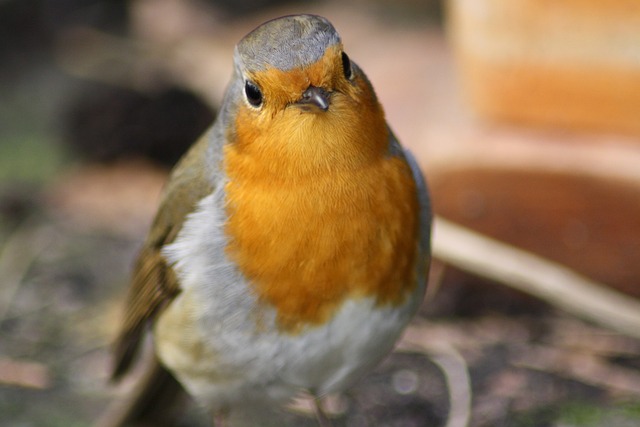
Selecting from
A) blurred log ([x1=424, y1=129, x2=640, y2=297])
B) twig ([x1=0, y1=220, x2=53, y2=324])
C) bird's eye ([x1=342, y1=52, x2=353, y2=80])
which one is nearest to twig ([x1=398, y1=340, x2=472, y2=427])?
blurred log ([x1=424, y1=129, x2=640, y2=297])

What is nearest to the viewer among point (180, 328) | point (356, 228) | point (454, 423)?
point (356, 228)

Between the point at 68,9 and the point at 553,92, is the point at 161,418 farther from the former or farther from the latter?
the point at 68,9

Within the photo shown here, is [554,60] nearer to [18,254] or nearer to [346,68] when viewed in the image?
[346,68]

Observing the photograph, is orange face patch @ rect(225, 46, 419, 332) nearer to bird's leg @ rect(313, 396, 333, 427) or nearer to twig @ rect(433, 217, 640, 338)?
bird's leg @ rect(313, 396, 333, 427)

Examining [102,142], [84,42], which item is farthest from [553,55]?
[84,42]

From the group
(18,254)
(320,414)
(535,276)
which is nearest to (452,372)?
(535,276)

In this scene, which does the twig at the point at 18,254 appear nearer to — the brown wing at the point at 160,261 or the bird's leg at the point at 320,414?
the brown wing at the point at 160,261

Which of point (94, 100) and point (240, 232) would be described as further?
point (94, 100)
